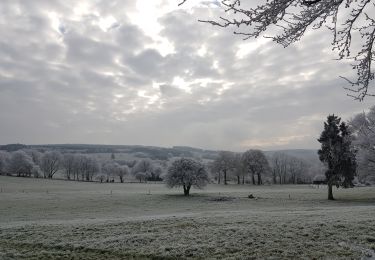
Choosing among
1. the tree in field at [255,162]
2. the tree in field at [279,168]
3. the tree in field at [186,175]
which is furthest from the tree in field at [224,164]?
the tree in field at [186,175]

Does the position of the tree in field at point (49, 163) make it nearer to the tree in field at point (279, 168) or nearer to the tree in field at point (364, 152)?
the tree in field at point (279, 168)

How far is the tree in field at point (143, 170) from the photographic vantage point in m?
135

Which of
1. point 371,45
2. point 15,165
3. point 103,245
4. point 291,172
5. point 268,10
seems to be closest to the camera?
point 268,10

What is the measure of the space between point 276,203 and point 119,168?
99.1 meters

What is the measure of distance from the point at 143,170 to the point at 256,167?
170ft

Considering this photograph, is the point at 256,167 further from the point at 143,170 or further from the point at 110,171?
the point at 110,171

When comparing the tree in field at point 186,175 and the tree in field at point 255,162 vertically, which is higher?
the tree in field at point 255,162

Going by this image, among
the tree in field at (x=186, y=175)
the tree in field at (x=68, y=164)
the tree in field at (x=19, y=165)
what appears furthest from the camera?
the tree in field at (x=68, y=164)

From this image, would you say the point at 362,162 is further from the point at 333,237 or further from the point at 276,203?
the point at 333,237

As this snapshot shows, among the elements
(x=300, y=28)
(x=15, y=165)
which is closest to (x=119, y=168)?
(x=15, y=165)

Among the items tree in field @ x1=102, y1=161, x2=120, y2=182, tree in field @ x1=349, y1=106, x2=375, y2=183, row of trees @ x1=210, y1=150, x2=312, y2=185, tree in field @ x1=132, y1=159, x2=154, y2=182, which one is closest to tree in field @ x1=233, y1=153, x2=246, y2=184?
row of trees @ x1=210, y1=150, x2=312, y2=185

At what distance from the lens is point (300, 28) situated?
622cm

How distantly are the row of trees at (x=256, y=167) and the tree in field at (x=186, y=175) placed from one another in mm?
45605

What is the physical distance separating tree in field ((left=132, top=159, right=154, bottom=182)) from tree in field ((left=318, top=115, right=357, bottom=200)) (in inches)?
3518
